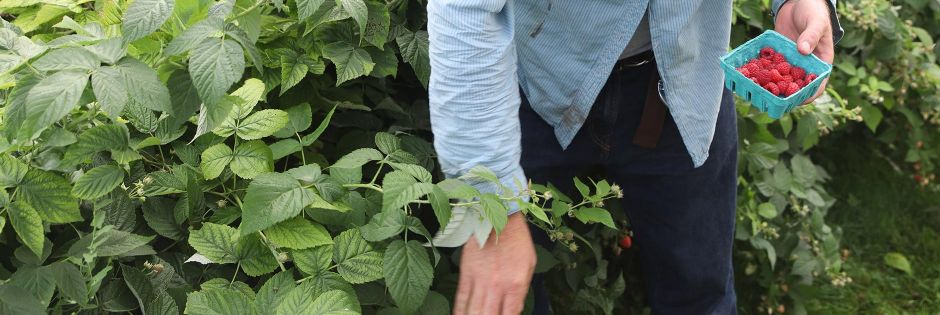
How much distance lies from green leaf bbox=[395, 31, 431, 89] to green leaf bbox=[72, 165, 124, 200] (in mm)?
538

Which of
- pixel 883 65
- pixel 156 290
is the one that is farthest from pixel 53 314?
pixel 883 65

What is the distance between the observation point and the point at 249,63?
1.70 m

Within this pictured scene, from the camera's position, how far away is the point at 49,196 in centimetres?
141

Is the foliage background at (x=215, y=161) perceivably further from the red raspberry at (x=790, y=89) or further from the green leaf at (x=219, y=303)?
the red raspberry at (x=790, y=89)

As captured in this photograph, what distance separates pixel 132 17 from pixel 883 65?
237 cm

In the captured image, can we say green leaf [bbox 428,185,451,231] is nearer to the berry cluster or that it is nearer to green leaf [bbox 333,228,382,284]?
green leaf [bbox 333,228,382,284]

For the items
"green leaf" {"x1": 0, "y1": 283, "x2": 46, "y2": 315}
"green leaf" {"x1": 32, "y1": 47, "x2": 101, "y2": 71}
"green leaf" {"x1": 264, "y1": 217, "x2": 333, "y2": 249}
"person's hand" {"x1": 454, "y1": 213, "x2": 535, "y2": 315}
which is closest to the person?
"person's hand" {"x1": 454, "y1": 213, "x2": 535, "y2": 315}

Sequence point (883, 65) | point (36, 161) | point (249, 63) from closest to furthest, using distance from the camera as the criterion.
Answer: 1. point (36, 161)
2. point (249, 63)
3. point (883, 65)

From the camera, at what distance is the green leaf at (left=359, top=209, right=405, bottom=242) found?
142cm

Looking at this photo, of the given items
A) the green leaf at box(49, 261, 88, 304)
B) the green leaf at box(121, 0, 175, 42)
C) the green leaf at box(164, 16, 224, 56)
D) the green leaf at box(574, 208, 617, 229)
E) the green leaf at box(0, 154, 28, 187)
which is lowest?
the green leaf at box(574, 208, 617, 229)

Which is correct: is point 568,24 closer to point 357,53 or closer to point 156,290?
point 357,53

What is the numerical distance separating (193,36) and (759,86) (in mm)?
876

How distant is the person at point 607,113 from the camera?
1.32 metres

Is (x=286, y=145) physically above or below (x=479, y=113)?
below
